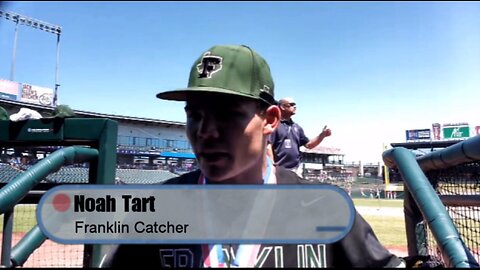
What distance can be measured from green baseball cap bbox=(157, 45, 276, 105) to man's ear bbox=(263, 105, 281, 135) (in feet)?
0.09

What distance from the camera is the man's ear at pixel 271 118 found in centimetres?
108

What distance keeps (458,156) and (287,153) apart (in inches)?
105

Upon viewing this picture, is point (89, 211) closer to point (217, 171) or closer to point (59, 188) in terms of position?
Result: point (59, 188)

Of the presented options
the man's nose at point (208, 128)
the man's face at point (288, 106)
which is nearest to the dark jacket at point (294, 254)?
the man's nose at point (208, 128)

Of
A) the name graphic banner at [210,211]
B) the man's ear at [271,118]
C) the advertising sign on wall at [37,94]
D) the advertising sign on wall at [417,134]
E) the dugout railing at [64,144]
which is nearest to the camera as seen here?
the name graphic banner at [210,211]

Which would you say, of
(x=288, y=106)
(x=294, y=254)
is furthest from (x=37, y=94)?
(x=294, y=254)

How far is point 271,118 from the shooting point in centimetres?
110

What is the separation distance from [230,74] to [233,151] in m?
0.20

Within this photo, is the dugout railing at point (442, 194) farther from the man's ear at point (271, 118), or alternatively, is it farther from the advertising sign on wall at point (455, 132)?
the advertising sign on wall at point (455, 132)

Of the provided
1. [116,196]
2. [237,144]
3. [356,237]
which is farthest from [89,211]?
[356,237]

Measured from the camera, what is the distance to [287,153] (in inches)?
169

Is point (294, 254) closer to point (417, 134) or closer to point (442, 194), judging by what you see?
point (442, 194)

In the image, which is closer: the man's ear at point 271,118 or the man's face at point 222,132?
the man's face at point 222,132

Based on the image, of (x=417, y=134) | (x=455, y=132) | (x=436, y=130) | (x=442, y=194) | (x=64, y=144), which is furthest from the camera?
(x=417, y=134)
